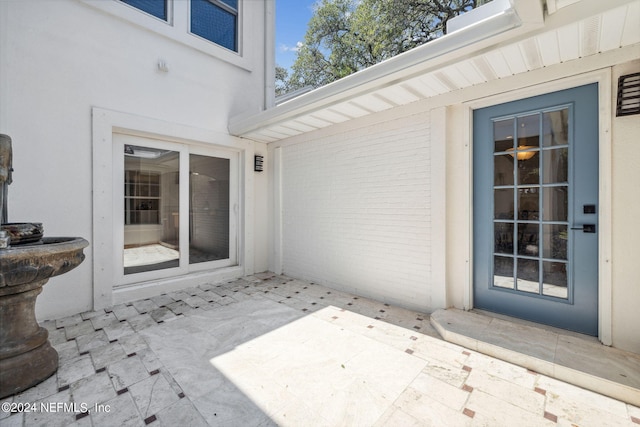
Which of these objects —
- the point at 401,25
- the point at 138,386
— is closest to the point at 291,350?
the point at 138,386

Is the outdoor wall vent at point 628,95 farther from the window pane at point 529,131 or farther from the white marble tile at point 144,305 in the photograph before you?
the white marble tile at point 144,305

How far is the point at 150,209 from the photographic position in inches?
166

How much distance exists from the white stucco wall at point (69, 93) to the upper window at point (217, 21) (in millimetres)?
487

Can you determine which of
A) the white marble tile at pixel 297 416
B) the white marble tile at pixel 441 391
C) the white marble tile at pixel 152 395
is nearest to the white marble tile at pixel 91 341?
the white marble tile at pixel 152 395

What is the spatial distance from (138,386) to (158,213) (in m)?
2.84

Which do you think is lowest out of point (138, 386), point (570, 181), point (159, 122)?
point (138, 386)

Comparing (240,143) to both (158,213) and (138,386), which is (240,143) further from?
(138,386)

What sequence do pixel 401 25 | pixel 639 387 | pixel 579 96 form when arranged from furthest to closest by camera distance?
1. pixel 401 25
2. pixel 579 96
3. pixel 639 387

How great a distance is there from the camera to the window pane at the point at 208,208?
15.3 feet

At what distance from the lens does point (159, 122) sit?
13.4 feet

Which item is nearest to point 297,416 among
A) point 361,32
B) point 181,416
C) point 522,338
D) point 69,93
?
point 181,416

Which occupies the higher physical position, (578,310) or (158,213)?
(158,213)

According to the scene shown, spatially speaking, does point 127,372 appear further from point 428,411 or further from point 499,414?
point 499,414

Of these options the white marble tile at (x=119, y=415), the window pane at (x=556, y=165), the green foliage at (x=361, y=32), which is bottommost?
the white marble tile at (x=119, y=415)
